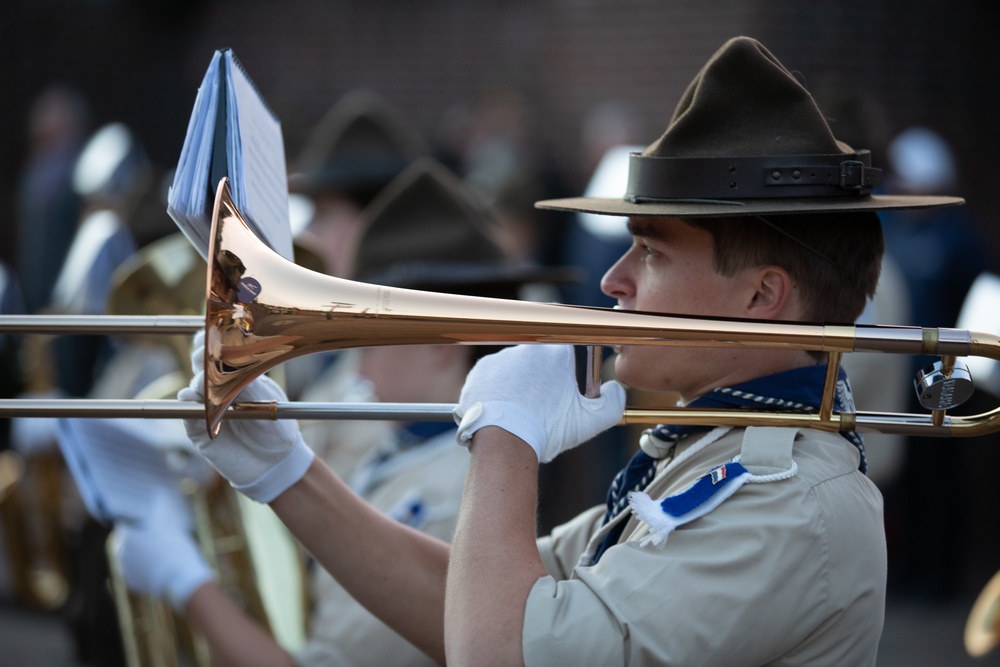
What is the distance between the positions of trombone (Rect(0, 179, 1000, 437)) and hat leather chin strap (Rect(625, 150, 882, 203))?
244 mm

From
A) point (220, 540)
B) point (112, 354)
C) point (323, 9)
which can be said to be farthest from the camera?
point (323, 9)

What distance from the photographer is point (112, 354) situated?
6238 mm

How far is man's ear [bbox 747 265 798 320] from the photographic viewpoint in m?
1.97

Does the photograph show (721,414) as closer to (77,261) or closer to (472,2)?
(77,261)

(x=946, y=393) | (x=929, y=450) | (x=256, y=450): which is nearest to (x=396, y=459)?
(x=256, y=450)

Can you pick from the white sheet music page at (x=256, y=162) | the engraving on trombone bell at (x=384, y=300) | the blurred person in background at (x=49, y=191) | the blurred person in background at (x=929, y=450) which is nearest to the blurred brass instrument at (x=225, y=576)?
the white sheet music page at (x=256, y=162)

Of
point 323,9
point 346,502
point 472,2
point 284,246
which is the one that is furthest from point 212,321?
point 323,9

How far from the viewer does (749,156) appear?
1912 millimetres

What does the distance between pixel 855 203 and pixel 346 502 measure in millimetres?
1083

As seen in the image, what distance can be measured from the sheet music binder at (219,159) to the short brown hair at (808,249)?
75 centimetres

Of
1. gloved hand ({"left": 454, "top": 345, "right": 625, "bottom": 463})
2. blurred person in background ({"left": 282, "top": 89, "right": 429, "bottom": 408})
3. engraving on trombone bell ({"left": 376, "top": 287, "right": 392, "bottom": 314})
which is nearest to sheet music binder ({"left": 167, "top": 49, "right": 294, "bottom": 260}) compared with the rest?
engraving on trombone bell ({"left": 376, "top": 287, "right": 392, "bottom": 314})

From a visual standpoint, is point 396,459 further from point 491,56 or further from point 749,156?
point 491,56

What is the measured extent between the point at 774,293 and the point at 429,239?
1837 millimetres

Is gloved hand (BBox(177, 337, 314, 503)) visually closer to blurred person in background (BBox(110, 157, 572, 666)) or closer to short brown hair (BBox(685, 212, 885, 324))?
blurred person in background (BBox(110, 157, 572, 666))
